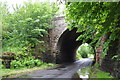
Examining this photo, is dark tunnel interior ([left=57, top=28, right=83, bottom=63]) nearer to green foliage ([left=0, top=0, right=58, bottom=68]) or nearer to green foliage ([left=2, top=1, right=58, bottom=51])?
green foliage ([left=0, top=0, right=58, bottom=68])

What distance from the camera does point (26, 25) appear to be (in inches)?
525

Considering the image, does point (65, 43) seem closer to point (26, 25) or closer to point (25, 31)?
point (25, 31)

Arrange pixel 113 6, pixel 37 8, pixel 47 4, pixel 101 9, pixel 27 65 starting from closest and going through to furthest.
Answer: pixel 113 6, pixel 101 9, pixel 27 65, pixel 37 8, pixel 47 4

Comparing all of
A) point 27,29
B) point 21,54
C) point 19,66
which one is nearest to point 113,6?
point 19,66

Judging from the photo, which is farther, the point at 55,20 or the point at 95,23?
the point at 55,20

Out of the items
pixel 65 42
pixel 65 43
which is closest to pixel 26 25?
pixel 65 42

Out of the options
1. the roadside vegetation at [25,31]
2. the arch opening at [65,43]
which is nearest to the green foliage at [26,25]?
the roadside vegetation at [25,31]

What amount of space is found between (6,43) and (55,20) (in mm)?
7084

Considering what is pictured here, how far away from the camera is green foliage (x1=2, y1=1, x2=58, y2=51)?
13023 millimetres

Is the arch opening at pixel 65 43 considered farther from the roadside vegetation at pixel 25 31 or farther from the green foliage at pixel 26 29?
the green foliage at pixel 26 29

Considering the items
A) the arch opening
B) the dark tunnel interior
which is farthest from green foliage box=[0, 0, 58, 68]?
the dark tunnel interior

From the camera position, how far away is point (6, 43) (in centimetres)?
1373

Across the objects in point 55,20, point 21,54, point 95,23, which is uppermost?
point 55,20

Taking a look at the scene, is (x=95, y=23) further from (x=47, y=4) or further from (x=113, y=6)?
(x=47, y=4)
